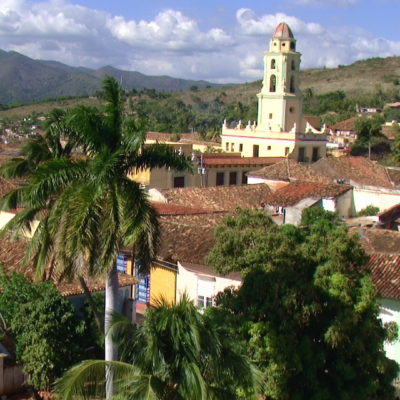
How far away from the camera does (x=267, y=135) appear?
1751 inches

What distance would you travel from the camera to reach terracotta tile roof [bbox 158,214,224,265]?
18094 millimetres

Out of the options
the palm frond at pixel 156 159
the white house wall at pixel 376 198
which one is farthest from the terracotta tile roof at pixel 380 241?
the palm frond at pixel 156 159

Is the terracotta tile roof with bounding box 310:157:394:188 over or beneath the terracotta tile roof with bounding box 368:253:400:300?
over

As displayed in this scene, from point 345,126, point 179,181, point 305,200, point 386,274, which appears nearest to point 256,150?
point 179,181

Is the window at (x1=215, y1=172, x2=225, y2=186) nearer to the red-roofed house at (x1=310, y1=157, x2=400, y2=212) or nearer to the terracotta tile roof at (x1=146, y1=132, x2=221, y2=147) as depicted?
the red-roofed house at (x1=310, y1=157, x2=400, y2=212)

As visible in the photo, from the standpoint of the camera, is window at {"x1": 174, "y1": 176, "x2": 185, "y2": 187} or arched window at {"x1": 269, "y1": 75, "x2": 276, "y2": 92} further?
arched window at {"x1": 269, "y1": 75, "x2": 276, "y2": 92}

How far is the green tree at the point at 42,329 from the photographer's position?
39.6ft

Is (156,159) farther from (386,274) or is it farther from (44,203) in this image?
(386,274)

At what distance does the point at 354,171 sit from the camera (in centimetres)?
3572

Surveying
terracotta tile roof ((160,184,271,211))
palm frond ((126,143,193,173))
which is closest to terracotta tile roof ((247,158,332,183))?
terracotta tile roof ((160,184,271,211))

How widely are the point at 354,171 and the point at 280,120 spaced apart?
37.0ft

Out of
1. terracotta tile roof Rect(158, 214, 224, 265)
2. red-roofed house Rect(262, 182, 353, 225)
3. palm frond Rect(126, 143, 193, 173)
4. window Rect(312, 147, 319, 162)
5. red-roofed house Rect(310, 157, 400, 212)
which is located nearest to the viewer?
palm frond Rect(126, 143, 193, 173)

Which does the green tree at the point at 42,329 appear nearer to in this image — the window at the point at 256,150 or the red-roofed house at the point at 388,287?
the red-roofed house at the point at 388,287

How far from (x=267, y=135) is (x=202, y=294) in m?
28.4
